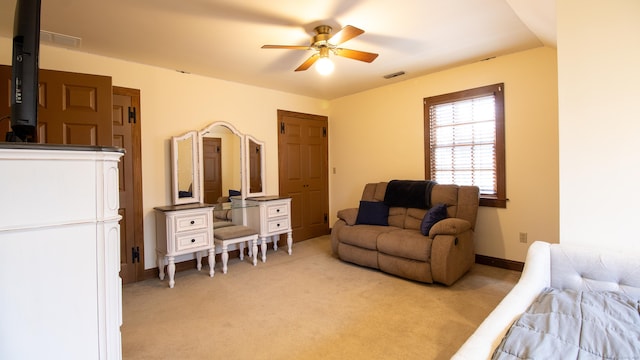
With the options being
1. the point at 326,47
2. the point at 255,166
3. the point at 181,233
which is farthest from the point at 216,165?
the point at 326,47

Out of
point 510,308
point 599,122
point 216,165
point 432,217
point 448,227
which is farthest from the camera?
point 216,165

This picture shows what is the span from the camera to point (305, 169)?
5.15m

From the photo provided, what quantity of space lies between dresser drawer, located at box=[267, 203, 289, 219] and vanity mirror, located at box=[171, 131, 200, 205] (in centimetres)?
92

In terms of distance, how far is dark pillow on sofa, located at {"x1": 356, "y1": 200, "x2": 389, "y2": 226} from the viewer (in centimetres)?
388

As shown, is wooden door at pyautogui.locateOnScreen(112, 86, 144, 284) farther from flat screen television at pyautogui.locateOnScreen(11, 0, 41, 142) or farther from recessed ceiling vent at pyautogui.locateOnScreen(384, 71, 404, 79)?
recessed ceiling vent at pyautogui.locateOnScreen(384, 71, 404, 79)

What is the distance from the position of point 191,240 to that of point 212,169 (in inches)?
40.6

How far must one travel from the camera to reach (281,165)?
4.81 meters

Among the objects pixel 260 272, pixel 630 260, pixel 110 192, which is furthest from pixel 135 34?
pixel 630 260

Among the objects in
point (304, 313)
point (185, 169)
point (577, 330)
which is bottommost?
point (304, 313)

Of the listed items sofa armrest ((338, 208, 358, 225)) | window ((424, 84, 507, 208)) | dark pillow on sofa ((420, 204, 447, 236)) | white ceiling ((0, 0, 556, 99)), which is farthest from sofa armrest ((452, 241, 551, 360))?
sofa armrest ((338, 208, 358, 225))

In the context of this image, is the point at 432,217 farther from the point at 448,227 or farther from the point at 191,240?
the point at 191,240

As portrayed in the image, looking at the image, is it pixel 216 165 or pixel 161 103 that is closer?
pixel 161 103

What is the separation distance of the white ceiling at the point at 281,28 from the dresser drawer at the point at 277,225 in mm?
1971

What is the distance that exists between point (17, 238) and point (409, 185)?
11.8 ft
